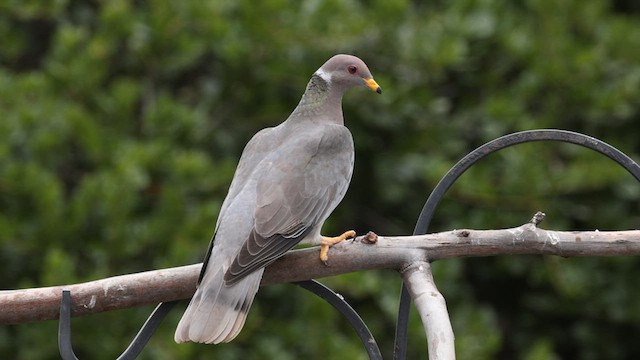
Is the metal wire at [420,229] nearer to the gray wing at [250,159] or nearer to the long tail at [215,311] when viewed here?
the long tail at [215,311]

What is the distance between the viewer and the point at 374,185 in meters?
4.21

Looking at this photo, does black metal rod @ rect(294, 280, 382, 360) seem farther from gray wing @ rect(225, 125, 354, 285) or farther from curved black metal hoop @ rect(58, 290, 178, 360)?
curved black metal hoop @ rect(58, 290, 178, 360)

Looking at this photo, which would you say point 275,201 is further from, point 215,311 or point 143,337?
point 143,337

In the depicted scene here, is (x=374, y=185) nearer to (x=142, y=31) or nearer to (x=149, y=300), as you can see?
(x=142, y=31)

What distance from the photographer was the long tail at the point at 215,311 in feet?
6.64

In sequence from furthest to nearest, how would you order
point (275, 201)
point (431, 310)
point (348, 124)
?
point (348, 124) → point (275, 201) → point (431, 310)

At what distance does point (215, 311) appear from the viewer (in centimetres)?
206

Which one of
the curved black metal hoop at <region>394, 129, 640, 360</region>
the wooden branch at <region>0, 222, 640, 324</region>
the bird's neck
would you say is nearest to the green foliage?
the bird's neck

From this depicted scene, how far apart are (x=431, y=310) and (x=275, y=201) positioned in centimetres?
69

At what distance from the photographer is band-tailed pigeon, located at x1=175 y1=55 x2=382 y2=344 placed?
207 centimetres

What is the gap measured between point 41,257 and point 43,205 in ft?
0.81

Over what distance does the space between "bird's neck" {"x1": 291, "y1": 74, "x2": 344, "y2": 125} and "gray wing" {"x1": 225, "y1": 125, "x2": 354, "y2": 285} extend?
4.0 inches

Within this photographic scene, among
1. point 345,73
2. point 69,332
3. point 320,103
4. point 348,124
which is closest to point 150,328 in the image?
point 69,332

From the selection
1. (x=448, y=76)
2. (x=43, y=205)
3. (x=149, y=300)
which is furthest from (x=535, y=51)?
(x=149, y=300)
